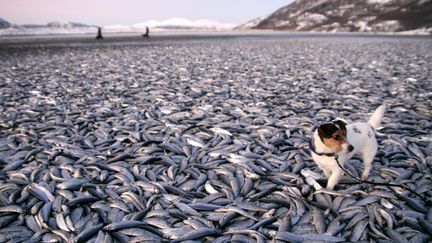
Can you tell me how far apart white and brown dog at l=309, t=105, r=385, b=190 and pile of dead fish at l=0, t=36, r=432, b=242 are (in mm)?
346

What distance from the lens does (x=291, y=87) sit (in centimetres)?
1267

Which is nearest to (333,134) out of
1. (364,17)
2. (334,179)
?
(334,179)

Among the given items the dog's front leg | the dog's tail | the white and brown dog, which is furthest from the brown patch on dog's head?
the dog's tail

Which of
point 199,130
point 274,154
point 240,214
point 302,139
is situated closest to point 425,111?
point 302,139

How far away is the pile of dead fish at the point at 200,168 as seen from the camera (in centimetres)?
417

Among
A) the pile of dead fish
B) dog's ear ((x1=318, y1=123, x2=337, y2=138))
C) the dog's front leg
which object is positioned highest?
dog's ear ((x1=318, y1=123, x2=337, y2=138))

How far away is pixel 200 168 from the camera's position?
5.80 meters

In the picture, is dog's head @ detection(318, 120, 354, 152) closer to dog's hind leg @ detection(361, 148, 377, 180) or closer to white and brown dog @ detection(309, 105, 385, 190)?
white and brown dog @ detection(309, 105, 385, 190)

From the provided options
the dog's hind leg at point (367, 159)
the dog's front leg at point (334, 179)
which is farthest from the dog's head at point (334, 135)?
the dog's hind leg at point (367, 159)

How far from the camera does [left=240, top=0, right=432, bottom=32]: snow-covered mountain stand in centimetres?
11838

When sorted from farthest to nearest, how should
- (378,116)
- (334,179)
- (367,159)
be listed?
(378,116) < (367,159) < (334,179)

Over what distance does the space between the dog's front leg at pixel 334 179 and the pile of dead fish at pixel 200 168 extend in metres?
0.12

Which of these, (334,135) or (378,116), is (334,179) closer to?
(334,135)

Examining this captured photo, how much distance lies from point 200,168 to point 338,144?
2.38 meters
